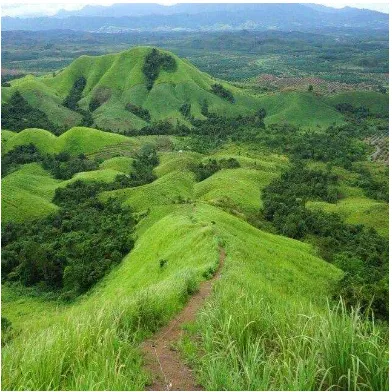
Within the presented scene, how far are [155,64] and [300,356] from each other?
16979cm

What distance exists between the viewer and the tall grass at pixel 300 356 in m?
8.02

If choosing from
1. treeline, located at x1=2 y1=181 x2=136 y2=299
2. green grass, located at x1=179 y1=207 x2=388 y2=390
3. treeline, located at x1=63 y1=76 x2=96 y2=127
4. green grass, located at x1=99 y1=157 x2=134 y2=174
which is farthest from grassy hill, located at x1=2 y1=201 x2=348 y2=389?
treeline, located at x1=63 y1=76 x2=96 y2=127

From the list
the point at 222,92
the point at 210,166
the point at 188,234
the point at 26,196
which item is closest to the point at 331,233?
the point at 188,234

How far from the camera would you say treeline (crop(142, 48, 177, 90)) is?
168250 millimetres

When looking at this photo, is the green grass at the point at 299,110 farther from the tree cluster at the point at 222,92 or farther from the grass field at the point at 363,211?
the grass field at the point at 363,211

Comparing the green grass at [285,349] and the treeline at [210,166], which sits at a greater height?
the green grass at [285,349]

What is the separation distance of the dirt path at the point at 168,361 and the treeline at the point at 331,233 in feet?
59.5

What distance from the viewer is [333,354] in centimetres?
838

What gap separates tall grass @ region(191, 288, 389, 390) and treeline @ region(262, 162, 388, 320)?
21188 mm

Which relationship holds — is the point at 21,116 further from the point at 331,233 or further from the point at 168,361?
the point at 168,361

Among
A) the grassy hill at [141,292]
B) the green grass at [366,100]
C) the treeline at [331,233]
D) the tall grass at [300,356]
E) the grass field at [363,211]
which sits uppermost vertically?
the tall grass at [300,356]

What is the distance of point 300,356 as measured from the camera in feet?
28.8

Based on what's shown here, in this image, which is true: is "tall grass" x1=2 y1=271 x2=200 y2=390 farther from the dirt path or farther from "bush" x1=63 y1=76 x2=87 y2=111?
"bush" x1=63 y1=76 x2=87 y2=111

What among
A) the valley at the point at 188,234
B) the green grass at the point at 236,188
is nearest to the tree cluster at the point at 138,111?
the valley at the point at 188,234
